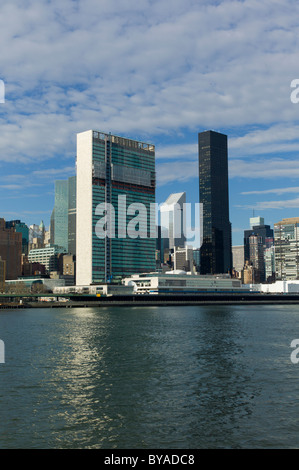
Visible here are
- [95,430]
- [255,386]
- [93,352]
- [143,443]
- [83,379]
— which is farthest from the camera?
[93,352]

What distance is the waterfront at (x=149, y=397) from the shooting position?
104 feet

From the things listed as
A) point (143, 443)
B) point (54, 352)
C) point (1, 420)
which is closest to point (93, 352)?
point (54, 352)

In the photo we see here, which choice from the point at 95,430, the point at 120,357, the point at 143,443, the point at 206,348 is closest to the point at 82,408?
the point at 95,430

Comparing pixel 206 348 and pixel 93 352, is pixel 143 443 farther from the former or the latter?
pixel 206 348

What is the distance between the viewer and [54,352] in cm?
7075

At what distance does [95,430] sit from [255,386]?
19.1 metres

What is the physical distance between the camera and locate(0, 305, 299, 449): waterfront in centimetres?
3155

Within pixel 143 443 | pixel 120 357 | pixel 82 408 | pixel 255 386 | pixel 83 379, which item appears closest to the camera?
pixel 143 443

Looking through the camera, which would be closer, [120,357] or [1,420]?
[1,420]

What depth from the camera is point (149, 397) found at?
138 feet
